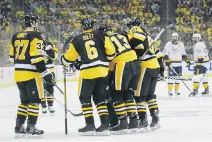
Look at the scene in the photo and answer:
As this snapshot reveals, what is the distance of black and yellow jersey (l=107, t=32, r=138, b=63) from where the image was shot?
7.02 meters

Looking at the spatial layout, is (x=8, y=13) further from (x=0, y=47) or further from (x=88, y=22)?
(x=88, y=22)

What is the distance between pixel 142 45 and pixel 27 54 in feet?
5.13

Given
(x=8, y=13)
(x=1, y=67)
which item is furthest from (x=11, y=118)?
(x=8, y=13)

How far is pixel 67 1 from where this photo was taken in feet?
78.1

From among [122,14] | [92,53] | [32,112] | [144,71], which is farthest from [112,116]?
[122,14]

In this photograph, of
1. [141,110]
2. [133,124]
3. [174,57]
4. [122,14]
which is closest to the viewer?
[133,124]

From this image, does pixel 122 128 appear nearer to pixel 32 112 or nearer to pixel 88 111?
pixel 88 111

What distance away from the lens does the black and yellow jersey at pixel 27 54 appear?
6.69 metres

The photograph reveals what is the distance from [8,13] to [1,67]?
4.99 meters

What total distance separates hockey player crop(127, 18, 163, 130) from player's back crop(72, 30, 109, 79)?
664mm

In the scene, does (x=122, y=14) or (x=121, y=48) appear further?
(x=122, y=14)

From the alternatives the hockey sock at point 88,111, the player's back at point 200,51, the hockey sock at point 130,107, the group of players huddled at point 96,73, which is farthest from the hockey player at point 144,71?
the player's back at point 200,51

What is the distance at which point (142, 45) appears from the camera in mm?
7379

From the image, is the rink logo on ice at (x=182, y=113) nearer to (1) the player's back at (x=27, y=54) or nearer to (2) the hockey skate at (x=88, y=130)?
(2) the hockey skate at (x=88, y=130)
